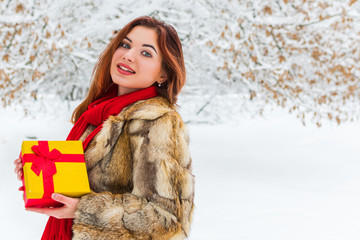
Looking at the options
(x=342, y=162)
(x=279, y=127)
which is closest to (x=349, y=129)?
(x=279, y=127)

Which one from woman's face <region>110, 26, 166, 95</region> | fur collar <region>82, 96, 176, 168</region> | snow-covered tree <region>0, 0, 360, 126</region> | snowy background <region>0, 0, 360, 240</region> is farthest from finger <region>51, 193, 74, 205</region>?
snow-covered tree <region>0, 0, 360, 126</region>

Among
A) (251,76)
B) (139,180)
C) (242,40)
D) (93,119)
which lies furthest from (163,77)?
(251,76)

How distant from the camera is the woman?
152 centimetres

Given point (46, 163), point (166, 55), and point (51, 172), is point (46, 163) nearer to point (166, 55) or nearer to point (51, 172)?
point (51, 172)

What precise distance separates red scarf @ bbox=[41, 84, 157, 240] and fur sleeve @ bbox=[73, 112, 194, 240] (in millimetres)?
191

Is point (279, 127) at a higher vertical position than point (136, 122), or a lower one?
lower

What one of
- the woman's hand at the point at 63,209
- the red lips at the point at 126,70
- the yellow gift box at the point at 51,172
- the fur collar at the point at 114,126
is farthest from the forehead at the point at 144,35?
the woman's hand at the point at 63,209

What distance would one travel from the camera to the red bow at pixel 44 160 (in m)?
1.49

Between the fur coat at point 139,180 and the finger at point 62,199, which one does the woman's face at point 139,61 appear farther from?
the finger at point 62,199

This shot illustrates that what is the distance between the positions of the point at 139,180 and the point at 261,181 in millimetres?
5647

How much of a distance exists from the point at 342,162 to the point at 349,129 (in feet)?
12.0

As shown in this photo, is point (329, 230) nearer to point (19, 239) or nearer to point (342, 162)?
point (19, 239)

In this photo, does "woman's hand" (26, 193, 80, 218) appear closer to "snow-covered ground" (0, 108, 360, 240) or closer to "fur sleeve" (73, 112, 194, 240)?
"fur sleeve" (73, 112, 194, 240)

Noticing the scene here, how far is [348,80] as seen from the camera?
289 inches
